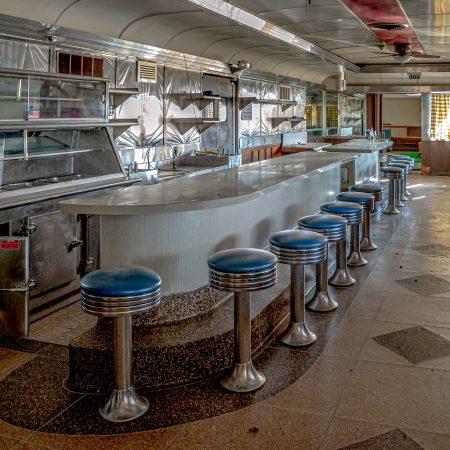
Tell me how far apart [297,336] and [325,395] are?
71cm

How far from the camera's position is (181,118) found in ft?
25.1

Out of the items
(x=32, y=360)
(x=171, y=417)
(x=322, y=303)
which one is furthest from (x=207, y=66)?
(x=171, y=417)

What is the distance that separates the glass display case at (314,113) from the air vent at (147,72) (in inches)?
304

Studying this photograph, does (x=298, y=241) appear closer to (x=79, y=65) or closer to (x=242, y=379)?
(x=242, y=379)

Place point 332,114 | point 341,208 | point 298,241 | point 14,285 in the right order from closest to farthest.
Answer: point 298,241 < point 14,285 < point 341,208 < point 332,114

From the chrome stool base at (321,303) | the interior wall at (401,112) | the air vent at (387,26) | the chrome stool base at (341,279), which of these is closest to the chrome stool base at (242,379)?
the chrome stool base at (321,303)

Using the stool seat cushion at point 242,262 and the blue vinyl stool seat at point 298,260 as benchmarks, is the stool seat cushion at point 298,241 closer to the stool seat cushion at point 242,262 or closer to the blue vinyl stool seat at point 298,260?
the blue vinyl stool seat at point 298,260

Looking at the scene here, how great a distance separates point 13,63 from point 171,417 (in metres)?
3.36

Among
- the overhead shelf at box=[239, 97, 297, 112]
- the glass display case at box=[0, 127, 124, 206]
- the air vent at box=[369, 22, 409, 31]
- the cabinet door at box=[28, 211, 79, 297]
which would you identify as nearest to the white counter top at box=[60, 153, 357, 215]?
the cabinet door at box=[28, 211, 79, 297]

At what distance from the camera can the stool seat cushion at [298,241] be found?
3.50 metres

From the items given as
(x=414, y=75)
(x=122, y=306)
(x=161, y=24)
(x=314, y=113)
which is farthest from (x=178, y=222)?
(x=414, y=75)

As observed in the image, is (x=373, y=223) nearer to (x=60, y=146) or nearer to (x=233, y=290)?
(x=60, y=146)

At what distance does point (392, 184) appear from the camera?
8.93 meters

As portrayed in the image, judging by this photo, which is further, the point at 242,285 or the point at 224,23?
the point at 224,23
